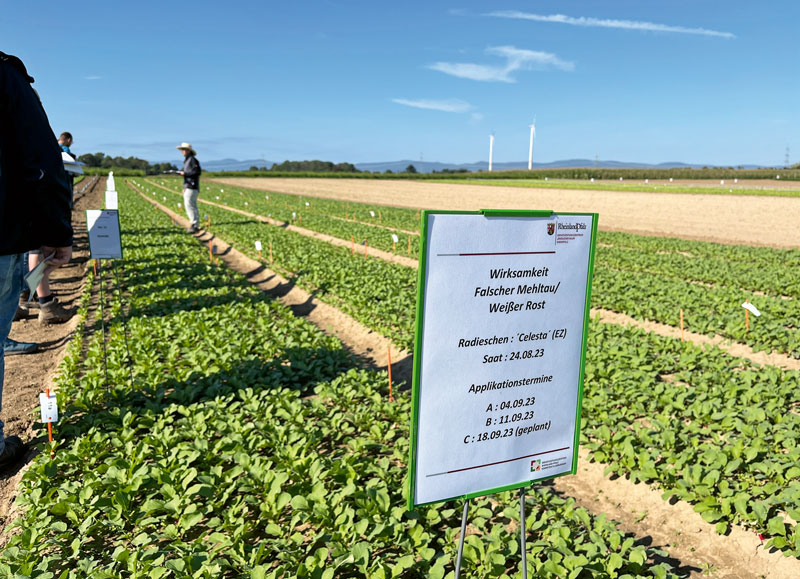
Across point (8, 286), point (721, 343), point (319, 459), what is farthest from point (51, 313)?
point (721, 343)

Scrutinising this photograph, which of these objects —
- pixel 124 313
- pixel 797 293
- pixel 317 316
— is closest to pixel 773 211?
pixel 797 293

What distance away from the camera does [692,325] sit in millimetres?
8289

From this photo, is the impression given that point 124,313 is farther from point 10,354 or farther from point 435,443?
point 435,443

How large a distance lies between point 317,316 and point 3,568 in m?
7.06

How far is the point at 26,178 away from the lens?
336 centimetres

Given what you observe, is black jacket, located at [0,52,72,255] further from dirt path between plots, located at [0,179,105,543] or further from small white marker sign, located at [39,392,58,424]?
dirt path between plots, located at [0,179,105,543]

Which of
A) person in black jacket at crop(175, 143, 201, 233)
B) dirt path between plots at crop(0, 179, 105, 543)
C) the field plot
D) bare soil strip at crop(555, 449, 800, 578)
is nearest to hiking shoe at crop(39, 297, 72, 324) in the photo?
dirt path between plots at crop(0, 179, 105, 543)

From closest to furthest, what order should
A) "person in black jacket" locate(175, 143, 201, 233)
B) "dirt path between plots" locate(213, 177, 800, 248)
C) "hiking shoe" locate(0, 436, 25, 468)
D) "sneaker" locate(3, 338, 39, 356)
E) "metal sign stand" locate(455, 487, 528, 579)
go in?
"metal sign stand" locate(455, 487, 528, 579), "hiking shoe" locate(0, 436, 25, 468), "sneaker" locate(3, 338, 39, 356), "person in black jacket" locate(175, 143, 201, 233), "dirt path between plots" locate(213, 177, 800, 248)

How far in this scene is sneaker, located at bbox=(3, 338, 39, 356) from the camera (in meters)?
6.74

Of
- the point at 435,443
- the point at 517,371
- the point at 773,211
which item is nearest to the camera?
the point at 435,443

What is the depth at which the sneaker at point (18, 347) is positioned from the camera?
6738 millimetres

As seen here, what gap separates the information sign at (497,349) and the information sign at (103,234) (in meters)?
6.21

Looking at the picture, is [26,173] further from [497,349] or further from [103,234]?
[103,234]

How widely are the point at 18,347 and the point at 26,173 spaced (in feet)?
15.2
